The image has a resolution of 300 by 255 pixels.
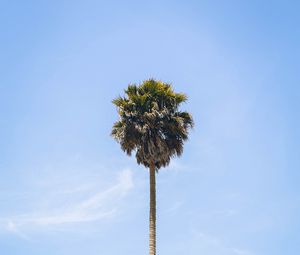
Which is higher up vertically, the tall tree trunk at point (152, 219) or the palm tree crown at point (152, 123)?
the palm tree crown at point (152, 123)

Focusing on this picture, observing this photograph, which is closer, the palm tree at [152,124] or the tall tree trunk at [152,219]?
the tall tree trunk at [152,219]

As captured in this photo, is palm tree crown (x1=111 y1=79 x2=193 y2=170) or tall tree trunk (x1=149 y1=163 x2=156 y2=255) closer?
tall tree trunk (x1=149 y1=163 x2=156 y2=255)

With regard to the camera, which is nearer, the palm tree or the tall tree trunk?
the tall tree trunk

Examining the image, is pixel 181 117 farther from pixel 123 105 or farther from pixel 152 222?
pixel 152 222

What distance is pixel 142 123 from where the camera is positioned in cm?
4825

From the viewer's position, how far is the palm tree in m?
47.6

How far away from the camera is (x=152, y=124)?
1895 inches

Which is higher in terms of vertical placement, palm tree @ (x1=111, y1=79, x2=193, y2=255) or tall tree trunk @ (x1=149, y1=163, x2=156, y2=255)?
palm tree @ (x1=111, y1=79, x2=193, y2=255)

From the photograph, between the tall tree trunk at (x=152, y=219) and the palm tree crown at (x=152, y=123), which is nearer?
the tall tree trunk at (x=152, y=219)

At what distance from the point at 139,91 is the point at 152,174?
7.04m

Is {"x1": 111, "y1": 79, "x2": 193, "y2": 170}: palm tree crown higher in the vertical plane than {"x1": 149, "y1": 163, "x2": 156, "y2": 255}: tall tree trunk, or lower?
higher

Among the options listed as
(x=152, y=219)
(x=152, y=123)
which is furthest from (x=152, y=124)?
(x=152, y=219)

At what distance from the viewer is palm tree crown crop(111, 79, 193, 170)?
47625 mm

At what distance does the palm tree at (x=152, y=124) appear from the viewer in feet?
156
